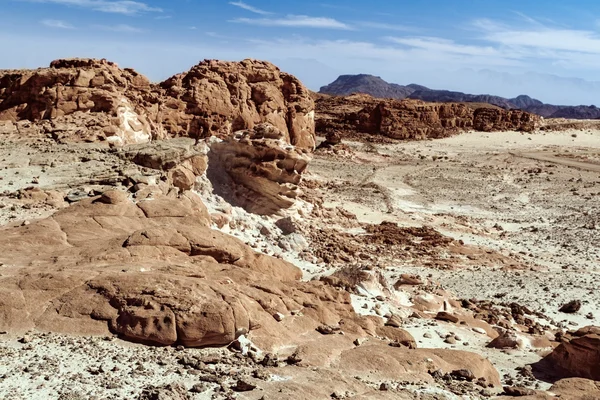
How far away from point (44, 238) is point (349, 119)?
4874cm

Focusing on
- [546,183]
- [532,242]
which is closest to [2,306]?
[532,242]

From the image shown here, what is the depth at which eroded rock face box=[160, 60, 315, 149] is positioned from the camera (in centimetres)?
2480

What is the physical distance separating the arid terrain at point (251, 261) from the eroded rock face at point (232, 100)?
0.32 feet

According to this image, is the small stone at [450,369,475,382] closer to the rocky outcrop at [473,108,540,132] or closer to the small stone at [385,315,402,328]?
the small stone at [385,315,402,328]

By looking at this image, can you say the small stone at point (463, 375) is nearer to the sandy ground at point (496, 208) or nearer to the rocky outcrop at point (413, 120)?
the sandy ground at point (496, 208)

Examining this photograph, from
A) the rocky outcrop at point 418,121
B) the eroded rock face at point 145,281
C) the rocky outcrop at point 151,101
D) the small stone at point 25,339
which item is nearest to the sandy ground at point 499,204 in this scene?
the rocky outcrop at point 418,121

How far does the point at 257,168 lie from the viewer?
669 inches

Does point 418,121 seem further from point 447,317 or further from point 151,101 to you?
point 447,317

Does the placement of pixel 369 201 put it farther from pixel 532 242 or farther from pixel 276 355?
pixel 276 355

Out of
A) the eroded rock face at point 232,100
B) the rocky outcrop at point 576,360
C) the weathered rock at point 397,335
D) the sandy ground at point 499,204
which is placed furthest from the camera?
the eroded rock face at point 232,100

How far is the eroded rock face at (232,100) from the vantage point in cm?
2480

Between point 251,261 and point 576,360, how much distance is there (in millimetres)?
5391

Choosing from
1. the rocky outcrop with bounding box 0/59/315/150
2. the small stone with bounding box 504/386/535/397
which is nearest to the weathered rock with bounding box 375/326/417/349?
the small stone with bounding box 504/386/535/397

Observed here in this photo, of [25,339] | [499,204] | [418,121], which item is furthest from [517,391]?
[418,121]
